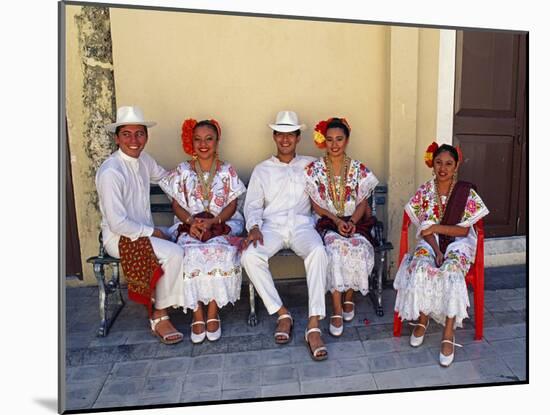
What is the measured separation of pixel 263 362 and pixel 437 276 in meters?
1.32

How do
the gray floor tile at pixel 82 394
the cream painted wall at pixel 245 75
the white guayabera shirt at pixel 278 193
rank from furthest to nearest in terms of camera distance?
the cream painted wall at pixel 245 75 < the white guayabera shirt at pixel 278 193 < the gray floor tile at pixel 82 394

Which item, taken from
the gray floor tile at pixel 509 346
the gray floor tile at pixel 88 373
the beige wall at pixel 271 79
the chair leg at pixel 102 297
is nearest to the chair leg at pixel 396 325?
the gray floor tile at pixel 509 346

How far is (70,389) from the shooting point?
9.38ft

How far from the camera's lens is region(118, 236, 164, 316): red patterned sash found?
3361mm

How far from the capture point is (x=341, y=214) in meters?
3.76

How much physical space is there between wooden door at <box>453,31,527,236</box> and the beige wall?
0.39 metres

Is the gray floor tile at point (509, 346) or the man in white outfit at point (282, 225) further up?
the man in white outfit at point (282, 225)

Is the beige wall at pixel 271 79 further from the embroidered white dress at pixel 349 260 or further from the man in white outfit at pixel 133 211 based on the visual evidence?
the embroidered white dress at pixel 349 260

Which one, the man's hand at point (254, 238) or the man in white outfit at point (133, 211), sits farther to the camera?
the man's hand at point (254, 238)

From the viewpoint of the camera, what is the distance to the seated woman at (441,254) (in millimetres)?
3059

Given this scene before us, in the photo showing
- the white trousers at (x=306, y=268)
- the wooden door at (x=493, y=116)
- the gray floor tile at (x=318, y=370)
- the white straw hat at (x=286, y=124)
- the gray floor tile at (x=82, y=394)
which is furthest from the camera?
the wooden door at (x=493, y=116)

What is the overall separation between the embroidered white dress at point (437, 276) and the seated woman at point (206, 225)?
1.23m

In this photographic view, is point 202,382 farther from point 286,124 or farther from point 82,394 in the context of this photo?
point 286,124

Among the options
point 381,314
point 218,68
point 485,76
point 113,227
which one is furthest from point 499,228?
point 113,227
